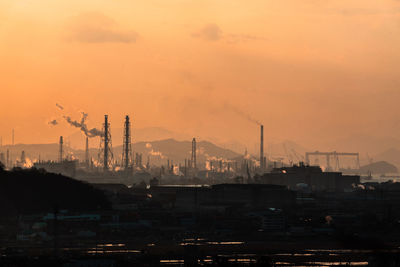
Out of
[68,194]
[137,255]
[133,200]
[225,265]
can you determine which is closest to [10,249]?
[137,255]

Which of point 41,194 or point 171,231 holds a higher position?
point 41,194

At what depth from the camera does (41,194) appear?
116 metres

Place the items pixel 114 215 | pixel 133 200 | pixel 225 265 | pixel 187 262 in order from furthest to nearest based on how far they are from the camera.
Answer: pixel 133 200 < pixel 114 215 < pixel 187 262 < pixel 225 265

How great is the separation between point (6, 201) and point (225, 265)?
54.9 m

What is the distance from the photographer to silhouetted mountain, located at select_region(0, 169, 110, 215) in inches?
4382

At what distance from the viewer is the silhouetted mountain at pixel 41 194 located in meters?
111

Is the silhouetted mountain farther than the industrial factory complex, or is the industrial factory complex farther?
the silhouetted mountain

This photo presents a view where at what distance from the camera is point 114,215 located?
109m

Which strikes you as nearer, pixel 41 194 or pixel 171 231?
pixel 171 231

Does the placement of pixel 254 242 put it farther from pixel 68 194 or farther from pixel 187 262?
pixel 68 194

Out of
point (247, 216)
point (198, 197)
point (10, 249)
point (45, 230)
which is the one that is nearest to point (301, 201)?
point (198, 197)

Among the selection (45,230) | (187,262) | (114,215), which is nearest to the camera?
(187,262)

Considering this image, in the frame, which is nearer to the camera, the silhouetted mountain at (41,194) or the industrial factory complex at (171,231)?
the industrial factory complex at (171,231)

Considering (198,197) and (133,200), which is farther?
(198,197)
